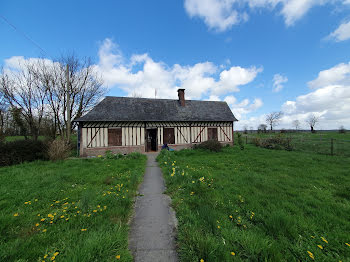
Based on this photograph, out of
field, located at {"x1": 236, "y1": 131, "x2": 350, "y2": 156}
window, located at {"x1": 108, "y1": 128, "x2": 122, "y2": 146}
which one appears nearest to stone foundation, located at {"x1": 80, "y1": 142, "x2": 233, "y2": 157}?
window, located at {"x1": 108, "y1": 128, "x2": 122, "y2": 146}

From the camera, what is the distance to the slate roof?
11.0m

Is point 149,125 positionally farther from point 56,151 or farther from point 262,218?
point 262,218

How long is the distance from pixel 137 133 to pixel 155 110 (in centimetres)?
292

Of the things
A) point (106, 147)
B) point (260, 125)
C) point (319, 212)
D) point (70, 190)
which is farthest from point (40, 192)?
point (260, 125)

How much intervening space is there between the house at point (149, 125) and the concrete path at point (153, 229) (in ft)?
26.5

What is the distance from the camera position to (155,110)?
42.0ft

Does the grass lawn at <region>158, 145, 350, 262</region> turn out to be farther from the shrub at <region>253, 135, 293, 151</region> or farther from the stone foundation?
the shrub at <region>253, 135, 293, 151</region>

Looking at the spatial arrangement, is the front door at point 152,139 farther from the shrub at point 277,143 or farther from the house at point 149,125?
the shrub at point 277,143

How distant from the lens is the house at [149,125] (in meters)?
10.4

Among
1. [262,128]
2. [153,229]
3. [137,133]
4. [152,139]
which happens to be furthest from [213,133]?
[262,128]

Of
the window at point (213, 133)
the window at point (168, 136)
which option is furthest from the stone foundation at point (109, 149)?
the window at point (213, 133)

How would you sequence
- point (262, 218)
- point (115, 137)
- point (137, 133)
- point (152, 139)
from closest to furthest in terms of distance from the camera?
point (262, 218) → point (115, 137) → point (137, 133) → point (152, 139)

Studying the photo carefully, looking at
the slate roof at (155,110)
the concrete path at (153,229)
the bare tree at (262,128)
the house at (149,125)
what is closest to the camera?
the concrete path at (153,229)

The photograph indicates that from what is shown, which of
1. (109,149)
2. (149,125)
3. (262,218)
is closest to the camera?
(262,218)
